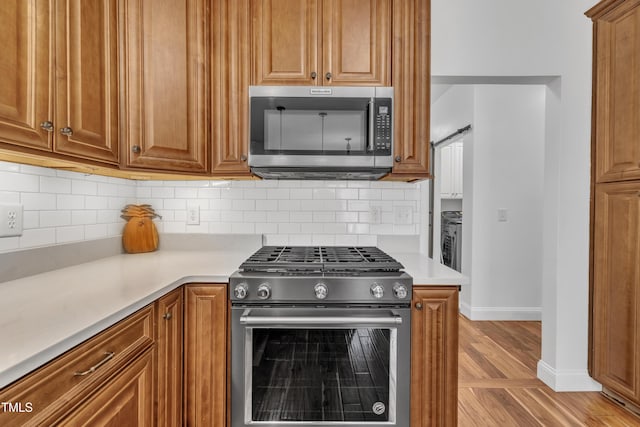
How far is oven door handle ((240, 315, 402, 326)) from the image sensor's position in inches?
57.0

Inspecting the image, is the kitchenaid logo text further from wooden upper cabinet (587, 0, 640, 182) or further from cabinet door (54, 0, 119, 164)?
wooden upper cabinet (587, 0, 640, 182)

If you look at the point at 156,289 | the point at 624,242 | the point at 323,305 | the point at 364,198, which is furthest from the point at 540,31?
the point at 156,289

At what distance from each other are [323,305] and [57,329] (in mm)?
935

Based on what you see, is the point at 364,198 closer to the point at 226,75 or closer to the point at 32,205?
the point at 226,75

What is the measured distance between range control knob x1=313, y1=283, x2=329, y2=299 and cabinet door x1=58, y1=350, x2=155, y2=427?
656 mm

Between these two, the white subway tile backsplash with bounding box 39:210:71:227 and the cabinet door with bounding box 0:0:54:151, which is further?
the white subway tile backsplash with bounding box 39:210:71:227

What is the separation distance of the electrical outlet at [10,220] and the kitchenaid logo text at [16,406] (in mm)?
869

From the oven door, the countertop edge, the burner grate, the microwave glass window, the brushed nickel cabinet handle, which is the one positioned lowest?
the oven door

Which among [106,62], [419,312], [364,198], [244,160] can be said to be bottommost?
[419,312]

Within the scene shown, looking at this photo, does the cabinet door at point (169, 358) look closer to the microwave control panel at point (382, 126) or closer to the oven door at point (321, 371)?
the oven door at point (321, 371)

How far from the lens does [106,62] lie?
144 centimetres

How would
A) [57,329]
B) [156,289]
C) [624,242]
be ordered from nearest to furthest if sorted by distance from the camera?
[57,329], [156,289], [624,242]

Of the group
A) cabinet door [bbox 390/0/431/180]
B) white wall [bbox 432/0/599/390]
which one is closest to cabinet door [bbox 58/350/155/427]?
cabinet door [bbox 390/0/431/180]

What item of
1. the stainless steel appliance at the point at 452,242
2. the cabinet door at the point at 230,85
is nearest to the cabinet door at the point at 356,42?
the cabinet door at the point at 230,85
